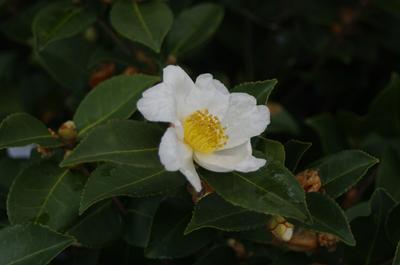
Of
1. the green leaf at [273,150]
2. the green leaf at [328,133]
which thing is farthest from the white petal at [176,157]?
the green leaf at [328,133]

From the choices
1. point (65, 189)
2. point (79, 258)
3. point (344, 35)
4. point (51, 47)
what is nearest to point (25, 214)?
point (65, 189)

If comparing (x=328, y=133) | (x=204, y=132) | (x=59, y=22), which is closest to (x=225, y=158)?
(x=204, y=132)

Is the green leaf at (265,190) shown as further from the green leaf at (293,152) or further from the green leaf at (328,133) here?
the green leaf at (328,133)

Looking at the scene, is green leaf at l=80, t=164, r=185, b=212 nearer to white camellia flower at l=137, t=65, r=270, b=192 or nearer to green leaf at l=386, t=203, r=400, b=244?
white camellia flower at l=137, t=65, r=270, b=192

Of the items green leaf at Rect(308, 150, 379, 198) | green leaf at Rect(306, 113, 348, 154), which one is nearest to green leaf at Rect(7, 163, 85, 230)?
green leaf at Rect(308, 150, 379, 198)

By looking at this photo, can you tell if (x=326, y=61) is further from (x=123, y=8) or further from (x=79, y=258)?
(x=79, y=258)

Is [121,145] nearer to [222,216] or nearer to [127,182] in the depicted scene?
[127,182]
